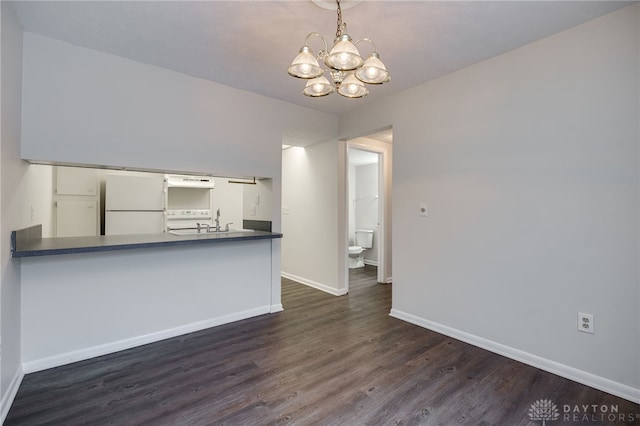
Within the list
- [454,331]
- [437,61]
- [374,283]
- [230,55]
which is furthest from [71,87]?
[374,283]

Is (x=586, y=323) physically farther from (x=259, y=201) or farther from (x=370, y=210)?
(x=370, y=210)

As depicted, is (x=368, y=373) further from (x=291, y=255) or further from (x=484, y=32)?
(x=291, y=255)

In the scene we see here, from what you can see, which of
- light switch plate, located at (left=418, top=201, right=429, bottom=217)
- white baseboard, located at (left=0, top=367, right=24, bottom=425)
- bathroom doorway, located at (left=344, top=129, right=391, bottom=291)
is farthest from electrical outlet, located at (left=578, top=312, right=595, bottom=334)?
white baseboard, located at (left=0, top=367, right=24, bottom=425)

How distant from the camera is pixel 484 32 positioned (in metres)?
2.14

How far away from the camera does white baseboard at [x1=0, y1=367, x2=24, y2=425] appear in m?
1.68

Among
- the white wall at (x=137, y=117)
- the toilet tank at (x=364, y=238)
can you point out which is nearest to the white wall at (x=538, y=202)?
the white wall at (x=137, y=117)

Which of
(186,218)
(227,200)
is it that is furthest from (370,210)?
(186,218)

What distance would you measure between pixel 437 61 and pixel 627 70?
1224 millimetres

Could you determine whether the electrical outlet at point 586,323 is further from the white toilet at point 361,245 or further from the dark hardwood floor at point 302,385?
the white toilet at point 361,245

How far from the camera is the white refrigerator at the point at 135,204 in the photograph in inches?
154

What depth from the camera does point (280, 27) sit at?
208 centimetres

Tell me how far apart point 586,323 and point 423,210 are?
1490mm

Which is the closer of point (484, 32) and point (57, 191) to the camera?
point (484, 32)

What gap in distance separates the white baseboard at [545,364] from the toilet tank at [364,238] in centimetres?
317
